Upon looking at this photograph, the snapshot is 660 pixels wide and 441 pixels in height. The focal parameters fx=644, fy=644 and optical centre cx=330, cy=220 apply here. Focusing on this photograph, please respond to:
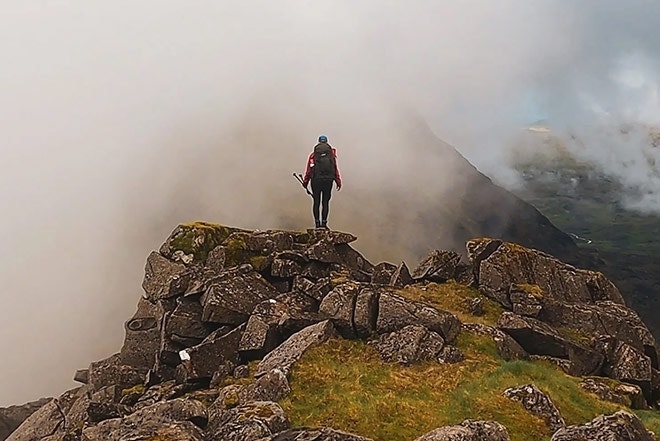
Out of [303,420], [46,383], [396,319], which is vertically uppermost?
[396,319]

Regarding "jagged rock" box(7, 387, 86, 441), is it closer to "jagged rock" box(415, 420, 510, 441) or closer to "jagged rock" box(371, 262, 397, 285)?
"jagged rock" box(371, 262, 397, 285)

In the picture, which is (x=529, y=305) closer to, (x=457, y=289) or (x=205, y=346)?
(x=457, y=289)

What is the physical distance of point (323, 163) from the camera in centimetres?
3828

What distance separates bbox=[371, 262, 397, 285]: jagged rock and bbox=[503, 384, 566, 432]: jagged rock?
1501 cm

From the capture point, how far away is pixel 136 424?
62.1 ft

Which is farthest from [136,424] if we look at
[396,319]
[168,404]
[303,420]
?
[396,319]

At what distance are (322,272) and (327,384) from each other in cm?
1277

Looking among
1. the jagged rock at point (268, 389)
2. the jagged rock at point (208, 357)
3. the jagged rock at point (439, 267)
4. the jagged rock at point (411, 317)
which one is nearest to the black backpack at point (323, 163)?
the jagged rock at point (439, 267)

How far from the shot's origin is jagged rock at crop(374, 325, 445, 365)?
2498 cm

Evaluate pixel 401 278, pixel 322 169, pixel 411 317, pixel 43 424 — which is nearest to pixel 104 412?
pixel 43 424

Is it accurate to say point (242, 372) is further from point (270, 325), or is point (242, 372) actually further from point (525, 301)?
point (525, 301)

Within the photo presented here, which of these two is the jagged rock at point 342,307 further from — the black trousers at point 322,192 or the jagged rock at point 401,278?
the black trousers at point 322,192

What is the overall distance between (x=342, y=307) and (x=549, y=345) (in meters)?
9.19

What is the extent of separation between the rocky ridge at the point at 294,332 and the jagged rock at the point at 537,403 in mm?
40
